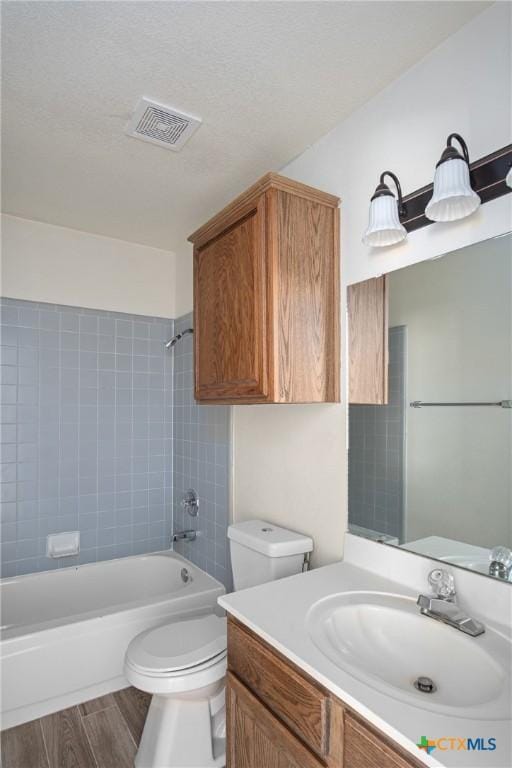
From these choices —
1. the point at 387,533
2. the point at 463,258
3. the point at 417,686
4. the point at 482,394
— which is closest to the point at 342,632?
the point at 417,686

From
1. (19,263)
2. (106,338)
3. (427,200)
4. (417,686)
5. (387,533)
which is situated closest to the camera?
(417,686)

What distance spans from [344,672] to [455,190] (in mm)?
1188

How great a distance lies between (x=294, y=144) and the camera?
189 cm

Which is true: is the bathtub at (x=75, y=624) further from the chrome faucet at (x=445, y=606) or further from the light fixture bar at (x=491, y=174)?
the light fixture bar at (x=491, y=174)

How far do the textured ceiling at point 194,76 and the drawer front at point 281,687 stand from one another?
5.61ft

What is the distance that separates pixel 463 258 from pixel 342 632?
3.54 ft

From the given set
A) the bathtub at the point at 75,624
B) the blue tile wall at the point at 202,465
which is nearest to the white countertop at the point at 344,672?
the blue tile wall at the point at 202,465

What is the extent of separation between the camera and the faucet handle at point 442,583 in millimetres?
1229

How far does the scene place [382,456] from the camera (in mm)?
1539

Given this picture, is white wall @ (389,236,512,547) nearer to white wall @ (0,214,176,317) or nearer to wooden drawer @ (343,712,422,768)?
wooden drawer @ (343,712,422,768)

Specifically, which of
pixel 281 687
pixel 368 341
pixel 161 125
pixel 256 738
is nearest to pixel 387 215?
pixel 368 341

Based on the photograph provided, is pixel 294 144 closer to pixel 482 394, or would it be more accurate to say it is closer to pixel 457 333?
pixel 457 333

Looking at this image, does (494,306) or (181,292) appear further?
(181,292)

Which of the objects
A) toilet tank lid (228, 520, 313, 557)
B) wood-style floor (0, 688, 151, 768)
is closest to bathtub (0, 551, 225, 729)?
wood-style floor (0, 688, 151, 768)
